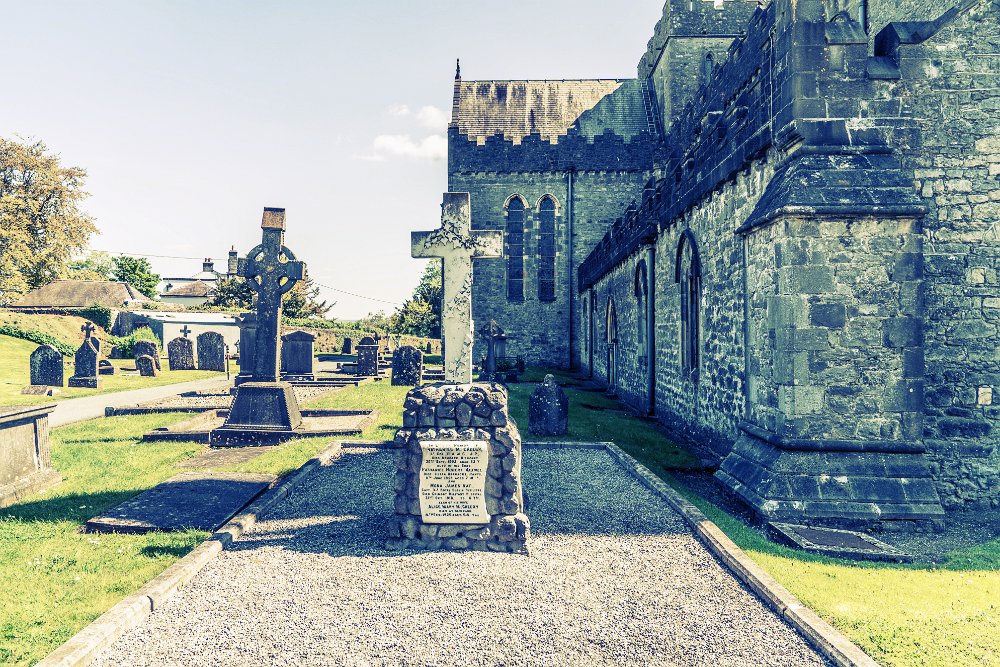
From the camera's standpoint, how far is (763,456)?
6480 millimetres

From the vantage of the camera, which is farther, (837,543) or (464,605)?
(837,543)

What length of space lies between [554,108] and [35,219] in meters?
29.0

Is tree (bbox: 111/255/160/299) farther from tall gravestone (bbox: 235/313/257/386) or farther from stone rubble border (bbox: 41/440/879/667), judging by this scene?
stone rubble border (bbox: 41/440/879/667)

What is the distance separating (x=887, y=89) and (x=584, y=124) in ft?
77.7

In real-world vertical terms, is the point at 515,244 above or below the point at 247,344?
above


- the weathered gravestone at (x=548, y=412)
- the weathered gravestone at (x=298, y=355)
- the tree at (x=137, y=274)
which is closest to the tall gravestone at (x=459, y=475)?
the weathered gravestone at (x=548, y=412)

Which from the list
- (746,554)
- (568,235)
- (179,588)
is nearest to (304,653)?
(179,588)

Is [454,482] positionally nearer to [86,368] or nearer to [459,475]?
[459,475]

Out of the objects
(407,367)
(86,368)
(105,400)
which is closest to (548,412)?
(407,367)

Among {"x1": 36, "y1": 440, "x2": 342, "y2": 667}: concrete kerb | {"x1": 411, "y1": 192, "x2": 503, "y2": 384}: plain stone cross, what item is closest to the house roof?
{"x1": 36, "y1": 440, "x2": 342, "y2": 667}: concrete kerb

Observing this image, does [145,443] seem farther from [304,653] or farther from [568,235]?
[568,235]

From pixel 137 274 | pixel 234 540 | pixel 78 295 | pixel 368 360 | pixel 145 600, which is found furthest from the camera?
pixel 137 274

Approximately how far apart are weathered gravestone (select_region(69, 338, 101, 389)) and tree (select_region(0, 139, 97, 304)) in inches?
628

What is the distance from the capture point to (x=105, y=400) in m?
15.6
